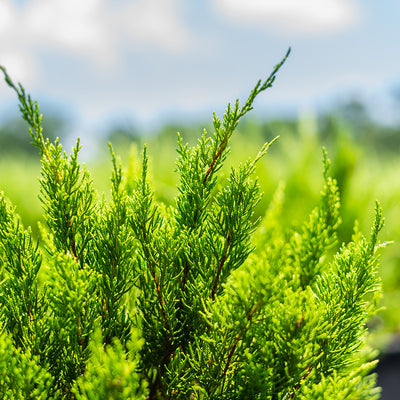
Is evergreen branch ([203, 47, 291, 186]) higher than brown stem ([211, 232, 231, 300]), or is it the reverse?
evergreen branch ([203, 47, 291, 186])

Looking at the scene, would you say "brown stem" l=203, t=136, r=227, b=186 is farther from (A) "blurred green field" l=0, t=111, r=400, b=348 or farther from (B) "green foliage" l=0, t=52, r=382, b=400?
(A) "blurred green field" l=0, t=111, r=400, b=348

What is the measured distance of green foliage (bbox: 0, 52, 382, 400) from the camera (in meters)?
0.60

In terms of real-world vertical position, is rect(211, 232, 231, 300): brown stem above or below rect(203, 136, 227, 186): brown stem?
below

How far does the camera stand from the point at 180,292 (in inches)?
27.1

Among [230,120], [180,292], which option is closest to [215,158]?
[230,120]

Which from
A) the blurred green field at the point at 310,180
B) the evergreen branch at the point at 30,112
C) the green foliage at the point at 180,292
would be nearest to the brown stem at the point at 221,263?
the green foliage at the point at 180,292

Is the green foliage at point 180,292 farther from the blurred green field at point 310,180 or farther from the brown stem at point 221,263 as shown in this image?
the blurred green field at point 310,180

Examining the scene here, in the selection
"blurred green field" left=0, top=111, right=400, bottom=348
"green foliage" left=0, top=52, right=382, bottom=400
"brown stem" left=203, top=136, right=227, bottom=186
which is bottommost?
"green foliage" left=0, top=52, right=382, bottom=400

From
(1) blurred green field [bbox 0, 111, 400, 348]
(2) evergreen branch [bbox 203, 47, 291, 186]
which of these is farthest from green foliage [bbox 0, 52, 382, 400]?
(1) blurred green field [bbox 0, 111, 400, 348]

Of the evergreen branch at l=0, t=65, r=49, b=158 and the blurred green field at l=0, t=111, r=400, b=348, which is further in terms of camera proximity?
the blurred green field at l=0, t=111, r=400, b=348

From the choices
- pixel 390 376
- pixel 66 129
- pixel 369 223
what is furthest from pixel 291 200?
pixel 66 129

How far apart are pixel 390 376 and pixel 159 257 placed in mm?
2739

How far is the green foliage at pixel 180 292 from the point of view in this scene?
1.98 feet

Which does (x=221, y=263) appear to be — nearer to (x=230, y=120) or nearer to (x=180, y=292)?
(x=180, y=292)
